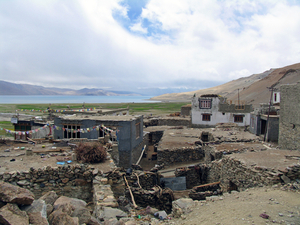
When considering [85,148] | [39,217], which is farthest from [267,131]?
[39,217]

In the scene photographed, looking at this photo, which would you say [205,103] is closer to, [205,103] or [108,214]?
[205,103]

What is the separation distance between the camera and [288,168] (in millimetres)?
8852

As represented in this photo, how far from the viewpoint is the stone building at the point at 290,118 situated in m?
14.6

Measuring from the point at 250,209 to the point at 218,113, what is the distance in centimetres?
3264

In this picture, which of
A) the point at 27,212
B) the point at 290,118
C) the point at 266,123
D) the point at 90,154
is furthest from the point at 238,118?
the point at 27,212

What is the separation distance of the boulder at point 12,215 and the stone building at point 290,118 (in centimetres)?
1649

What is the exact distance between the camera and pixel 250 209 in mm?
6758

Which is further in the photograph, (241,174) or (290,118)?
(290,118)

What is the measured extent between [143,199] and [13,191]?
21.4 ft

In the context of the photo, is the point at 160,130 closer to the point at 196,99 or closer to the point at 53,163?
the point at 196,99

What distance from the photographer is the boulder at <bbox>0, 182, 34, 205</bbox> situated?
4.74m

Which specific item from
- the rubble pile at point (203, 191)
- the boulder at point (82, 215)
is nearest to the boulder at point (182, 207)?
the rubble pile at point (203, 191)

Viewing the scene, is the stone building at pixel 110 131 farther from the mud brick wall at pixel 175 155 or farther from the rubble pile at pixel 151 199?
the rubble pile at pixel 151 199

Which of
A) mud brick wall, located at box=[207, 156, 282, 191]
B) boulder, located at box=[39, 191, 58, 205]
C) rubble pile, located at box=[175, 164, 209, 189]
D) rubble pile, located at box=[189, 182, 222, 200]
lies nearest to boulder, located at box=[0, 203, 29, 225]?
boulder, located at box=[39, 191, 58, 205]
